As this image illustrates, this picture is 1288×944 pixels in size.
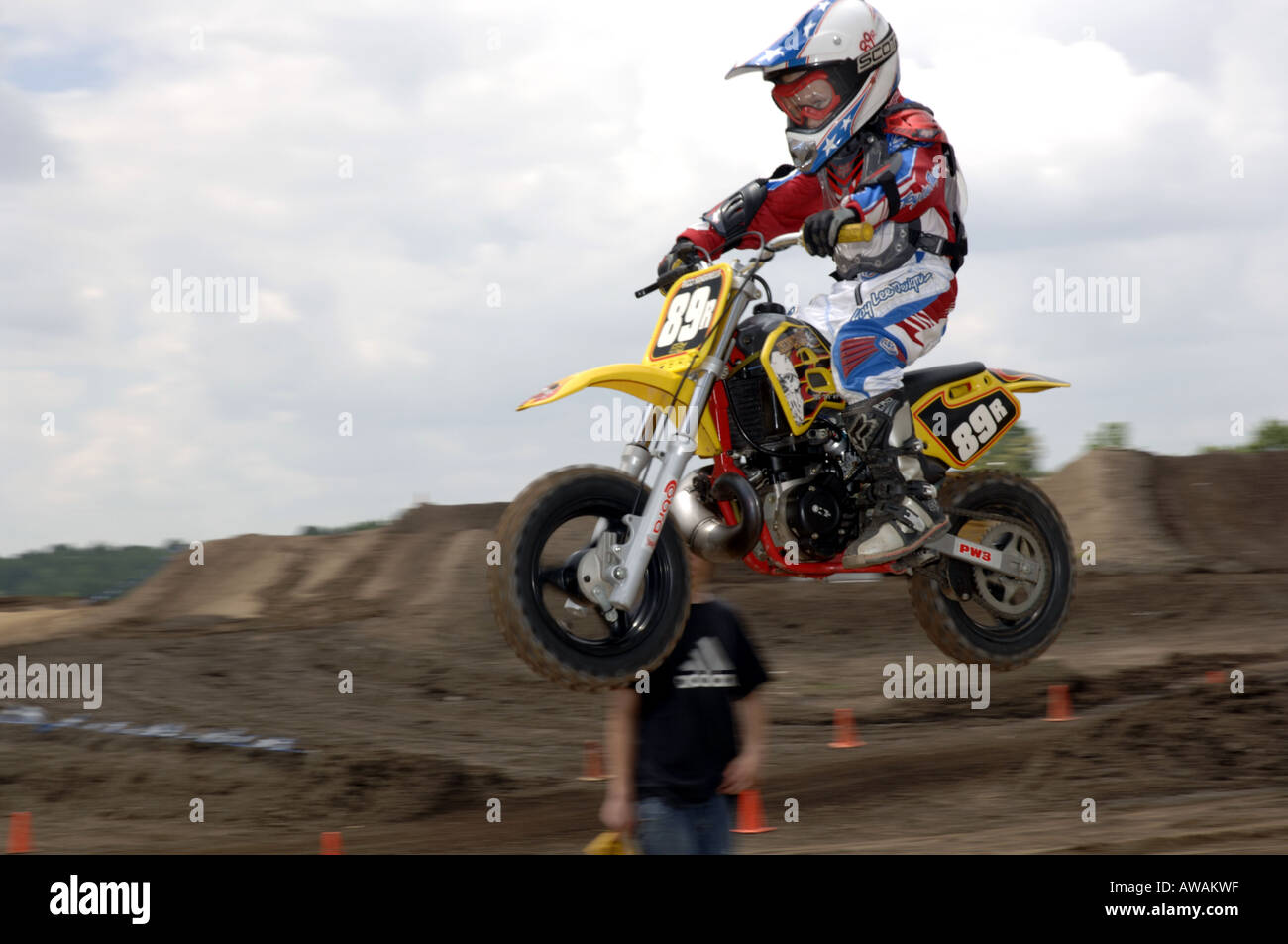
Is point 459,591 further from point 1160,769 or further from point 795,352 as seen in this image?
point 795,352

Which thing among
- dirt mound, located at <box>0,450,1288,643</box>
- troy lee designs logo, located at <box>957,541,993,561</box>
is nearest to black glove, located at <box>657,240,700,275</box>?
troy lee designs logo, located at <box>957,541,993,561</box>

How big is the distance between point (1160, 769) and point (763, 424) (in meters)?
5.20

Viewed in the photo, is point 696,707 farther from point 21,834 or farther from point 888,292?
point 21,834

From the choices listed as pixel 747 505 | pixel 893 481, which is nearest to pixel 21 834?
pixel 747 505

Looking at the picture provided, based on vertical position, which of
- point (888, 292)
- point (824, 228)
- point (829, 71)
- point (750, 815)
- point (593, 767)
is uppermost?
point (829, 71)

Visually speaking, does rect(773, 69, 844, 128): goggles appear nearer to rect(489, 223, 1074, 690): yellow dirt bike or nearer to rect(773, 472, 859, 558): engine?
rect(489, 223, 1074, 690): yellow dirt bike

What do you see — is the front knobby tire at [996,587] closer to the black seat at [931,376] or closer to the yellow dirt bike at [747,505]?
the yellow dirt bike at [747,505]

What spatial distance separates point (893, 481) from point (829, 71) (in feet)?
6.15

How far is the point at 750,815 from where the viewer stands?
854 centimetres

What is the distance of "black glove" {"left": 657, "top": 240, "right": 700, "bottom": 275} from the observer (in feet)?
19.8

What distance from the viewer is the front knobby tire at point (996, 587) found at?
6.27 m

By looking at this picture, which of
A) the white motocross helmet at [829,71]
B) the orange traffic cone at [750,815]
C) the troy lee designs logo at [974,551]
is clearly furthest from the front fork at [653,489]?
the orange traffic cone at [750,815]

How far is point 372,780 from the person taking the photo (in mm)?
10047

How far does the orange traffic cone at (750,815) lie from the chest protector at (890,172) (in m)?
3.99
